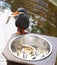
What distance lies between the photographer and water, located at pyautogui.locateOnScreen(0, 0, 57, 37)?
3.40 metres

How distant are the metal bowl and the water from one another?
1.26 meters

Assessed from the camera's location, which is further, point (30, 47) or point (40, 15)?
point (40, 15)

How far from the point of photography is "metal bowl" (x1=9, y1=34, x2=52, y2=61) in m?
1.87

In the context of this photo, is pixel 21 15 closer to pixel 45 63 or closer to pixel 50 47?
pixel 50 47

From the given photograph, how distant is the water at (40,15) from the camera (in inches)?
134

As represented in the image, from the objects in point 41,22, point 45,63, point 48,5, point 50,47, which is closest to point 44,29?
point 41,22

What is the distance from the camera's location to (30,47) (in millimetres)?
1972

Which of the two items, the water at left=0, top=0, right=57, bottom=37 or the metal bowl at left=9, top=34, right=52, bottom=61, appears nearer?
the metal bowl at left=9, top=34, right=52, bottom=61

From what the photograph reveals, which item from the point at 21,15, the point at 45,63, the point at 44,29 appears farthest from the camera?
the point at 44,29

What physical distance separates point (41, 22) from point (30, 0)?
640 mm

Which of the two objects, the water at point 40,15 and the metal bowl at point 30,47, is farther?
the water at point 40,15

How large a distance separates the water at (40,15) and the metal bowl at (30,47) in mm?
1265

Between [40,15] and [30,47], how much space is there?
1.81m

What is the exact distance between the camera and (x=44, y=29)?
11.2 ft
